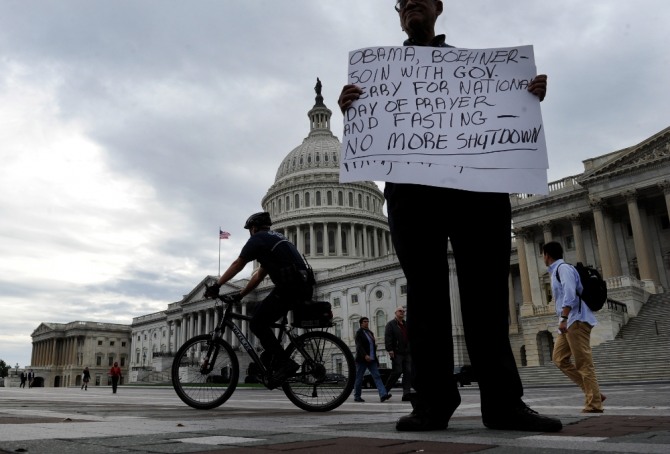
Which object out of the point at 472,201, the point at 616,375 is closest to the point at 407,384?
the point at 472,201

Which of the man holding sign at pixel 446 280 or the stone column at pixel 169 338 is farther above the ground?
the stone column at pixel 169 338

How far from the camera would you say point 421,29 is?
15.6ft

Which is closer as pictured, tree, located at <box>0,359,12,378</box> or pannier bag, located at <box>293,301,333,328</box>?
pannier bag, located at <box>293,301,333,328</box>

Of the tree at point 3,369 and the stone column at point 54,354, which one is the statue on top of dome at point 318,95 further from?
the tree at point 3,369

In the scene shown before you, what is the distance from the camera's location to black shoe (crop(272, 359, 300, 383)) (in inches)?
262

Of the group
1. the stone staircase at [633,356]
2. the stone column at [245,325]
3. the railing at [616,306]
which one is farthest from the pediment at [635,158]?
the stone column at [245,325]

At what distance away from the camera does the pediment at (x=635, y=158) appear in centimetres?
4167

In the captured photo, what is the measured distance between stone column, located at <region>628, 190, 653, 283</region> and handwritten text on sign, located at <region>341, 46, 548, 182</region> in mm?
42535

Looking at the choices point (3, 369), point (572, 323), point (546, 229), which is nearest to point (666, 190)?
point (546, 229)

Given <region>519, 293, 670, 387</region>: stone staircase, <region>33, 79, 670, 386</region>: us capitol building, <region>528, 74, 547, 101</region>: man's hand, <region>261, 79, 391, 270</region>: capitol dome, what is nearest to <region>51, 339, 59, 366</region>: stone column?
<region>33, 79, 670, 386</region>: us capitol building

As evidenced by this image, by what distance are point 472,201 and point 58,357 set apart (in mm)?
149700

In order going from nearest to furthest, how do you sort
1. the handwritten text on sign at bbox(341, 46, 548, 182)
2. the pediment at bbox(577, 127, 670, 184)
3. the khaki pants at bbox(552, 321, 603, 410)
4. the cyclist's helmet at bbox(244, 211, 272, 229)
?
the handwritten text on sign at bbox(341, 46, 548, 182) < the khaki pants at bbox(552, 321, 603, 410) < the cyclist's helmet at bbox(244, 211, 272, 229) < the pediment at bbox(577, 127, 670, 184)

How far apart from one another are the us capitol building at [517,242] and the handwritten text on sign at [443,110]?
774mm

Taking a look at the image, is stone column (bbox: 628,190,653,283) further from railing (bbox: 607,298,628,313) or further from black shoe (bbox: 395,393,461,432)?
black shoe (bbox: 395,393,461,432)
